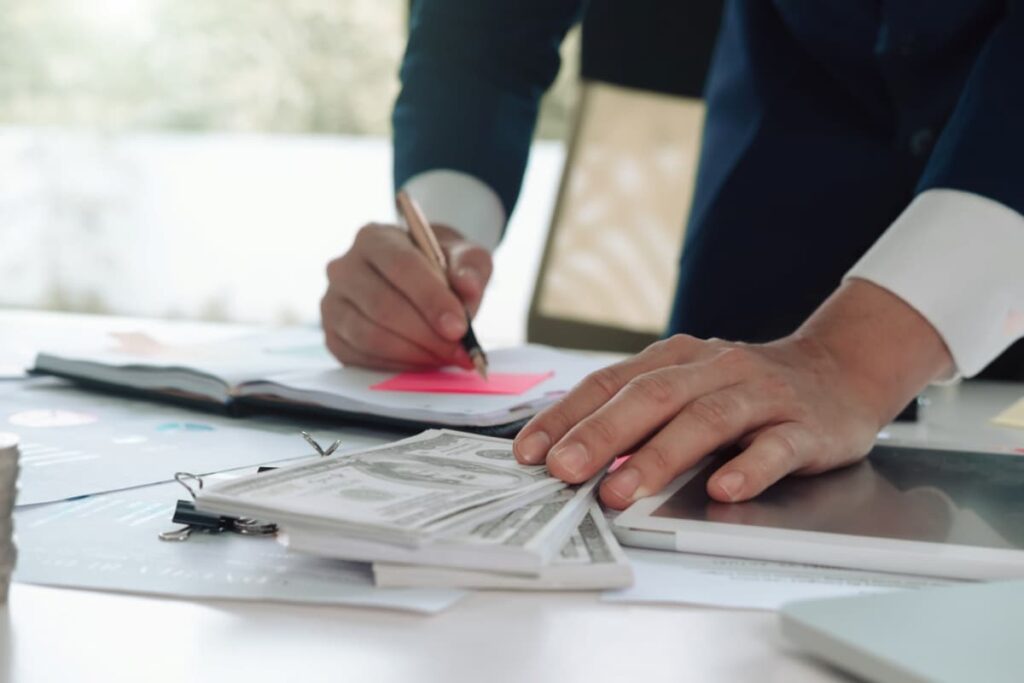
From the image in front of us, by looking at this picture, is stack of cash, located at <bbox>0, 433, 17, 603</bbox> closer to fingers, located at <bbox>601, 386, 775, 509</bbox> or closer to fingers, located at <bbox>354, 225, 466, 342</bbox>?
fingers, located at <bbox>601, 386, 775, 509</bbox>

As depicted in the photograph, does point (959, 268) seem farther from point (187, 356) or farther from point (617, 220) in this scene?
point (617, 220)

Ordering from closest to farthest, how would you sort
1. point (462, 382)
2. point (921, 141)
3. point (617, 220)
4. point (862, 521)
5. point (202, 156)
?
point (862, 521), point (462, 382), point (921, 141), point (617, 220), point (202, 156)

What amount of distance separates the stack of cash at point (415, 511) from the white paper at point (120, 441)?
184 mm

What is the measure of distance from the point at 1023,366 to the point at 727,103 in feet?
1.95

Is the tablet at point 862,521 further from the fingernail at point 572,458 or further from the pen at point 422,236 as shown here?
the pen at point 422,236

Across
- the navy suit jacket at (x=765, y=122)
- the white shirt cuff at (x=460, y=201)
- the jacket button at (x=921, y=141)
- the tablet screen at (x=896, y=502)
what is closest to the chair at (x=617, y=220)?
the navy suit jacket at (x=765, y=122)

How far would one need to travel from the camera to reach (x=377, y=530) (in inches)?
21.7

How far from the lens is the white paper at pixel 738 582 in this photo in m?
0.56

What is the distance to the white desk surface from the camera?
47 cm

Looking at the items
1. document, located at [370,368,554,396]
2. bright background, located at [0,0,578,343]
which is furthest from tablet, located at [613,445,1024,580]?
bright background, located at [0,0,578,343]

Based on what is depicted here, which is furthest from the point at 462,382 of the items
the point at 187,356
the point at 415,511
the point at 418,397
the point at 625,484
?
the point at 415,511

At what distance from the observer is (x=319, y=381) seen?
1.10 m

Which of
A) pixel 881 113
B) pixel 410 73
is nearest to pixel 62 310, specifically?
pixel 410 73

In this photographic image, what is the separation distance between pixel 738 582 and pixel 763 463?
17cm
